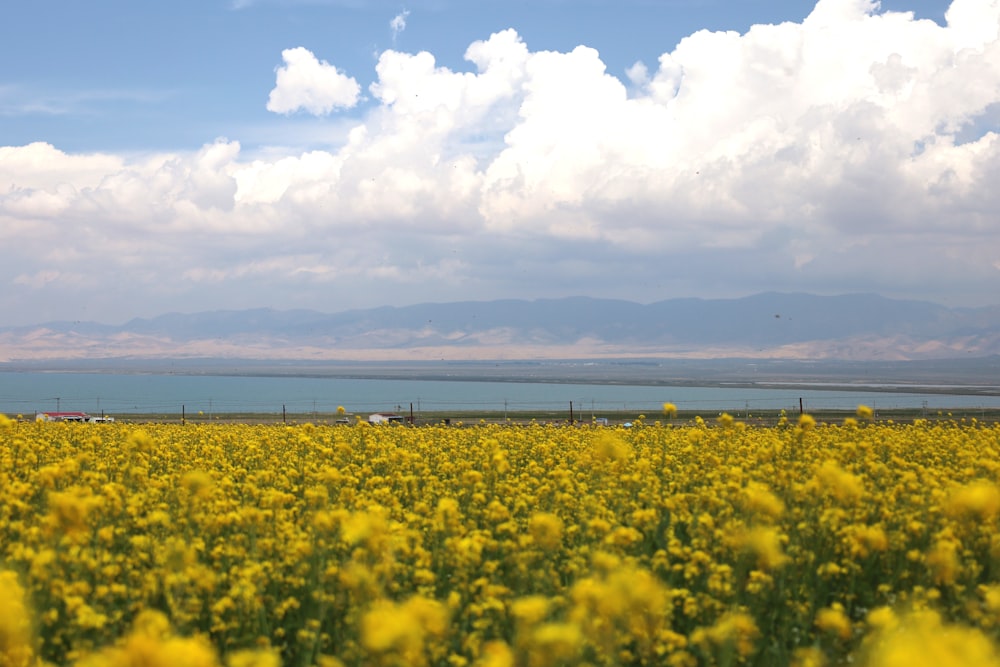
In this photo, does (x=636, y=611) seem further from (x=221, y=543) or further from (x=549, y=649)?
(x=221, y=543)

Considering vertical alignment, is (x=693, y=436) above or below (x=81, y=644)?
above

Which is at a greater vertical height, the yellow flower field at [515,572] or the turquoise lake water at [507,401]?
the yellow flower field at [515,572]

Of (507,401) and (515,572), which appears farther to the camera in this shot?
(507,401)

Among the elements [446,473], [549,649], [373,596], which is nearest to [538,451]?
[446,473]

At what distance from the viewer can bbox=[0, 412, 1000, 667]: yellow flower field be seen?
5.96 meters

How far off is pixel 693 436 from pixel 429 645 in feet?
25.9

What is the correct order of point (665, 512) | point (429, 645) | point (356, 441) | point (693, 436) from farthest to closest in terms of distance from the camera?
point (356, 441), point (693, 436), point (665, 512), point (429, 645)

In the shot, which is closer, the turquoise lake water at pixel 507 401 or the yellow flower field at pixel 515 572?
the yellow flower field at pixel 515 572

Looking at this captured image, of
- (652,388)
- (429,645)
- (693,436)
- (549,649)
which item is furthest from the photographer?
(652,388)

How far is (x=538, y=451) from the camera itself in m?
16.2

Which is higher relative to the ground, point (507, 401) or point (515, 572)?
point (515, 572)

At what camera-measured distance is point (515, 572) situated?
8102mm

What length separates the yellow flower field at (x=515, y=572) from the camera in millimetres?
5965

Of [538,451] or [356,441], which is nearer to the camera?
[538,451]
